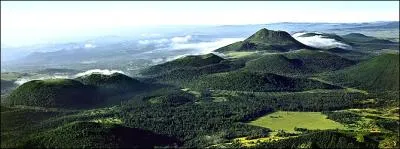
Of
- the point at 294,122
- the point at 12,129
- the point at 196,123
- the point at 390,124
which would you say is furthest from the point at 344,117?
the point at 12,129

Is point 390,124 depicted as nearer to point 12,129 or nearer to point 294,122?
point 294,122

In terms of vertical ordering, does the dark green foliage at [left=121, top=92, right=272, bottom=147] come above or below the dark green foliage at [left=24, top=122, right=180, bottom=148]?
below

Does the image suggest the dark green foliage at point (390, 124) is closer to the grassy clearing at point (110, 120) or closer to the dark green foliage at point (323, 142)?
the dark green foliage at point (323, 142)

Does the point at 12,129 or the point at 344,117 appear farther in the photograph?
the point at 344,117

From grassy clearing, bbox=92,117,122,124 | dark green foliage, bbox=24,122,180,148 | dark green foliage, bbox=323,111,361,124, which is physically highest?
dark green foliage, bbox=24,122,180,148

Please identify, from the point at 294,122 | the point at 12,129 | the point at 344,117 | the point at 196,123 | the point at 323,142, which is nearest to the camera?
the point at 12,129

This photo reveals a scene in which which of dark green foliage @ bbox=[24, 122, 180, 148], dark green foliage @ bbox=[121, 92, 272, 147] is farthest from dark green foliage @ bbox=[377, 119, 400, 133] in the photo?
dark green foliage @ bbox=[24, 122, 180, 148]

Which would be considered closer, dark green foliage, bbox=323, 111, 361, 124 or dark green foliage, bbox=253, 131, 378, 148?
dark green foliage, bbox=253, 131, 378, 148

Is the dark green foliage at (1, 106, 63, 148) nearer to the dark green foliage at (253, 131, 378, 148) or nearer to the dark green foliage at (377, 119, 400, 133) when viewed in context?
the dark green foliage at (253, 131, 378, 148)
